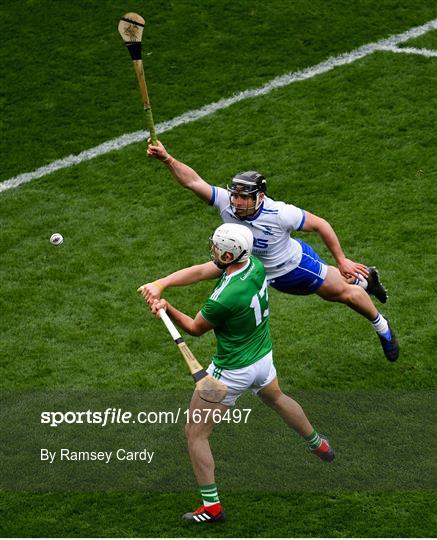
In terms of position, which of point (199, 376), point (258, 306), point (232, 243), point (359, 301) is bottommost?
point (359, 301)

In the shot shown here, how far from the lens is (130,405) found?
934 centimetres

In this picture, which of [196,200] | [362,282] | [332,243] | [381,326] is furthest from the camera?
[196,200]

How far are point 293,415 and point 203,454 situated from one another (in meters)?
0.79

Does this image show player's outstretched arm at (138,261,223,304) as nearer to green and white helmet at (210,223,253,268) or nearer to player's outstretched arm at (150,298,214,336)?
player's outstretched arm at (150,298,214,336)

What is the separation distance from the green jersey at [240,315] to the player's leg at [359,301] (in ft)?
4.84

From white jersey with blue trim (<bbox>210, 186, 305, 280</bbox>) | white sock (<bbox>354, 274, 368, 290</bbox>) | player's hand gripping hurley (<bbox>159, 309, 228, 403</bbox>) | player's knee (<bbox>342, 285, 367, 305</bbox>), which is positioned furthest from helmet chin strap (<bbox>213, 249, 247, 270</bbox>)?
white sock (<bbox>354, 274, 368, 290</bbox>)

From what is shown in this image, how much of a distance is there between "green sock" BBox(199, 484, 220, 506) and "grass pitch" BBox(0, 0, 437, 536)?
191 mm

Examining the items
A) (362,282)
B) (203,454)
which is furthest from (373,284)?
(203,454)

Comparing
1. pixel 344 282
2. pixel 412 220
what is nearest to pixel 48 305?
pixel 344 282

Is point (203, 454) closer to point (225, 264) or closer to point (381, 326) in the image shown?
point (225, 264)

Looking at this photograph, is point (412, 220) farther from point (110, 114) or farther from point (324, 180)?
point (110, 114)

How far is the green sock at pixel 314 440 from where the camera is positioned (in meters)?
8.33

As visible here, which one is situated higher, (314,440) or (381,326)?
(314,440)

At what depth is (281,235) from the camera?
8.96 meters
